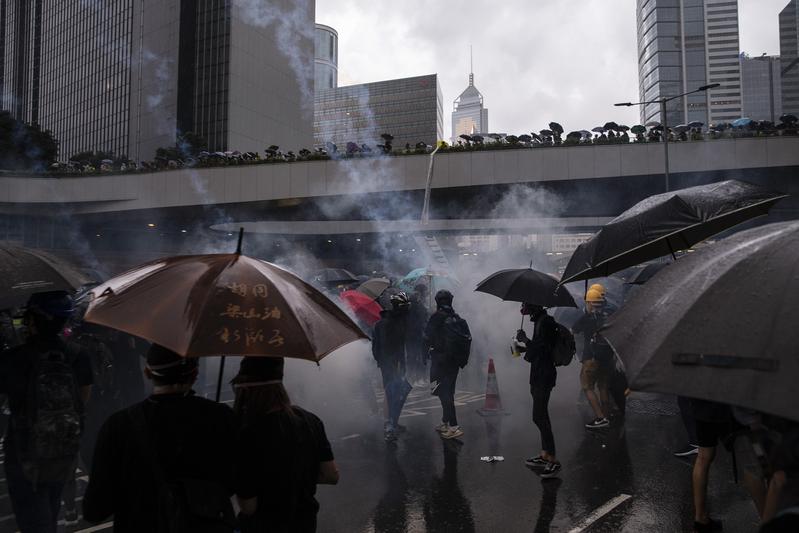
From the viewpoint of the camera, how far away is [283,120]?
55.2m

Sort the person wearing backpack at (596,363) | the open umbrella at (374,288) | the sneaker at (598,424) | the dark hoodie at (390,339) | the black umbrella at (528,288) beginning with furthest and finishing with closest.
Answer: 1. the open umbrella at (374,288)
2. the person wearing backpack at (596,363)
3. the sneaker at (598,424)
4. the dark hoodie at (390,339)
5. the black umbrella at (528,288)

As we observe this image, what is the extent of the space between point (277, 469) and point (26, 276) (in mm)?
2125

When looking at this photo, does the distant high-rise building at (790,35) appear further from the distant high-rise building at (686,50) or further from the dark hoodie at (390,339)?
the dark hoodie at (390,339)

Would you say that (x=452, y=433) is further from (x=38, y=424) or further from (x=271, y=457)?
(x=271, y=457)

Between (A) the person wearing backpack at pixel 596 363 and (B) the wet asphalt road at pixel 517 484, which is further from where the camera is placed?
(A) the person wearing backpack at pixel 596 363

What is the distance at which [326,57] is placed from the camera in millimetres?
65375

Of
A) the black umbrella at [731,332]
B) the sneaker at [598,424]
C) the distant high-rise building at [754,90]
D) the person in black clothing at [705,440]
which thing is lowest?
the sneaker at [598,424]

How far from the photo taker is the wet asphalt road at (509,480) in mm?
4562

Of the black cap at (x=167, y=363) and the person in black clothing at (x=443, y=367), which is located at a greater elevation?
the black cap at (x=167, y=363)

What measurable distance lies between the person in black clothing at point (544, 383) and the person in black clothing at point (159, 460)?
4.06 m

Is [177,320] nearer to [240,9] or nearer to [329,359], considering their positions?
[329,359]

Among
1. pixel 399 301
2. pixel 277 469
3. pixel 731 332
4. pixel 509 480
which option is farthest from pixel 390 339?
pixel 731 332

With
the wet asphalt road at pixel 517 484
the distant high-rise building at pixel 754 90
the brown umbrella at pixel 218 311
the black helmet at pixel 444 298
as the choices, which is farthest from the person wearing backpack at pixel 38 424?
the distant high-rise building at pixel 754 90

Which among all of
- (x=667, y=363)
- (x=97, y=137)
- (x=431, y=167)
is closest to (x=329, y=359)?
(x=667, y=363)
